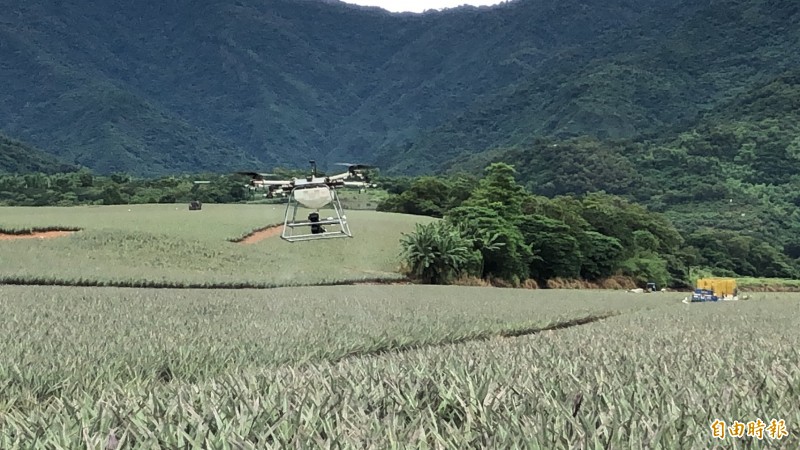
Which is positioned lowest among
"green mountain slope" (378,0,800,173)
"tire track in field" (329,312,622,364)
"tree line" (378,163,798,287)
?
"tree line" (378,163,798,287)

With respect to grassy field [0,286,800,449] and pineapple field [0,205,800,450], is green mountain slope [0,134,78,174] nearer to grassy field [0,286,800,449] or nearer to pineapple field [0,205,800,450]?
pineapple field [0,205,800,450]

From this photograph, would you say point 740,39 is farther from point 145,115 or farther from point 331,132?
point 145,115

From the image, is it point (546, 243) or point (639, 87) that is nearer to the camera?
point (546, 243)

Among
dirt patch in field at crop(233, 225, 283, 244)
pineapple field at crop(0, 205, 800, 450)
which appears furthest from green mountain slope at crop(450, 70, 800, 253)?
pineapple field at crop(0, 205, 800, 450)

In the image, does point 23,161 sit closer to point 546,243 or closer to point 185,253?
point 546,243

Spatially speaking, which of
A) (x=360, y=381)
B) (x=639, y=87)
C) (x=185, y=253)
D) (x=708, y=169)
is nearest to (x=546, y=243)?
(x=185, y=253)

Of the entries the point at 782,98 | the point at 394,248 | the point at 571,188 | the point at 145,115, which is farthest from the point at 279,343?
the point at 145,115
